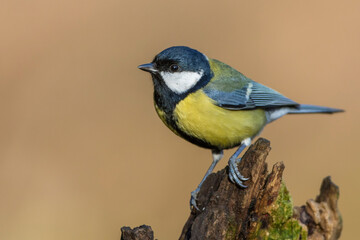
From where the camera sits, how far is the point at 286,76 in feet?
15.8

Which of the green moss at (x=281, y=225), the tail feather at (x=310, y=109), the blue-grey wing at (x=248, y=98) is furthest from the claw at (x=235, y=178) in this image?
the tail feather at (x=310, y=109)

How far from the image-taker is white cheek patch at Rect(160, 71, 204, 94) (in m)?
3.00

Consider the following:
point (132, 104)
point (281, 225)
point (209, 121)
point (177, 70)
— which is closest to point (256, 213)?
point (281, 225)

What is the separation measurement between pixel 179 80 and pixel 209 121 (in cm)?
32

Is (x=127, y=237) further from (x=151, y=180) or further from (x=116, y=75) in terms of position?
(x=116, y=75)

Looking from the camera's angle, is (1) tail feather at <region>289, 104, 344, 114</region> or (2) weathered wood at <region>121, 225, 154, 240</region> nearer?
(2) weathered wood at <region>121, 225, 154, 240</region>

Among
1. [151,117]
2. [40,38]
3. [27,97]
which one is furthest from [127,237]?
[40,38]

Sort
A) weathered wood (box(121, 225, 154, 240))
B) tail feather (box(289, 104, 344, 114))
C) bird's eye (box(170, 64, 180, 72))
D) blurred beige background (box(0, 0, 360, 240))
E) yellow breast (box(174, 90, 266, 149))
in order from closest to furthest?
weathered wood (box(121, 225, 154, 240)) → yellow breast (box(174, 90, 266, 149)) → bird's eye (box(170, 64, 180, 72)) → tail feather (box(289, 104, 344, 114)) → blurred beige background (box(0, 0, 360, 240))

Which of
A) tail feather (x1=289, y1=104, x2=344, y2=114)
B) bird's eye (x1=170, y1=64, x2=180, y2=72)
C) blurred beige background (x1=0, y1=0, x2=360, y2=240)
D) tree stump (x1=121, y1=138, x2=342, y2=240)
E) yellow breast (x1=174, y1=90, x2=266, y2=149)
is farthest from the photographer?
blurred beige background (x1=0, y1=0, x2=360, y2=240)

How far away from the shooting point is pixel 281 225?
2613 millimetres

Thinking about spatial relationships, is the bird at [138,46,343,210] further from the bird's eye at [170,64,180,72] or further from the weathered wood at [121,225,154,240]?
the weathered wood at [121,225,154,240]

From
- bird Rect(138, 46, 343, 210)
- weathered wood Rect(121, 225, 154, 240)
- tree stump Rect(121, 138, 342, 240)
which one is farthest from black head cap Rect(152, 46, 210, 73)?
weathered wood Rect(121, 225, 154, 240)

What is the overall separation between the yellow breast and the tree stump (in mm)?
267

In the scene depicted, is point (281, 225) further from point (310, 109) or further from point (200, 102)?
point (310, 109)
